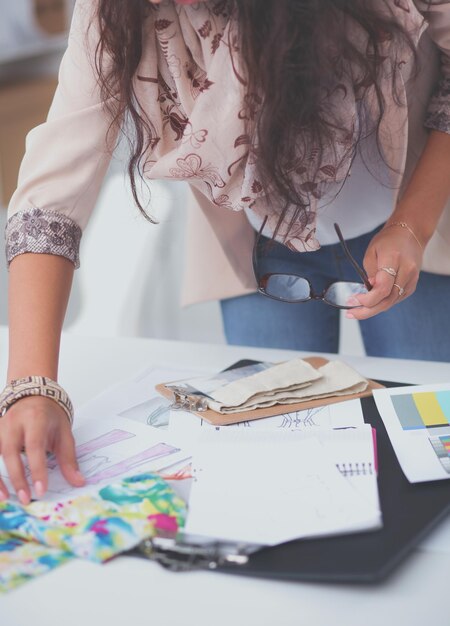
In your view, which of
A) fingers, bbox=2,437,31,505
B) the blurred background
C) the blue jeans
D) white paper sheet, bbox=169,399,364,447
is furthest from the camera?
the blurred background

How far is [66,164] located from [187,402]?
275 millimetres

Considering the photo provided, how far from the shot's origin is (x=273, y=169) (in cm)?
69

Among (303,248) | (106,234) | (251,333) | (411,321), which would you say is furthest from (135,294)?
(303,248)

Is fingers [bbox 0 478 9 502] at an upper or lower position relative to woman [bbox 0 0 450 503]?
lower

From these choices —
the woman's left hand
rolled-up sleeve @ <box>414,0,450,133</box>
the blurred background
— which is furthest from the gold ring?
the blurred background

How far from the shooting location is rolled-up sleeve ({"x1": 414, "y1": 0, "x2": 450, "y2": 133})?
77 centimetres

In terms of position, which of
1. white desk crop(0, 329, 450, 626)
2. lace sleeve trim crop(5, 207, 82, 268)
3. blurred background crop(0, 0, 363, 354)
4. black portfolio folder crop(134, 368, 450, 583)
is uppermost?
blurred background crop(0, 0, 363, 354)

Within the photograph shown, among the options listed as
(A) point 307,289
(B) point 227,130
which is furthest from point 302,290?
(B) point 227,130

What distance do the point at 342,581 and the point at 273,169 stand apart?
364 mm

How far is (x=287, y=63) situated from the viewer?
62cm

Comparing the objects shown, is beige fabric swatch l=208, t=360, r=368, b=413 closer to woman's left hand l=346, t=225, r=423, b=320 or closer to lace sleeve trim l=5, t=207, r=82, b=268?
woman's left hand l=346, t=225, r=423, b=320

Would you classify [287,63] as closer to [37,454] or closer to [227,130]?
[227,130]

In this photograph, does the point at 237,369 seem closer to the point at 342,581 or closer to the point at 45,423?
the point at 45,423

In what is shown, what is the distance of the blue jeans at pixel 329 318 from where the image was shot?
102 centimetres
